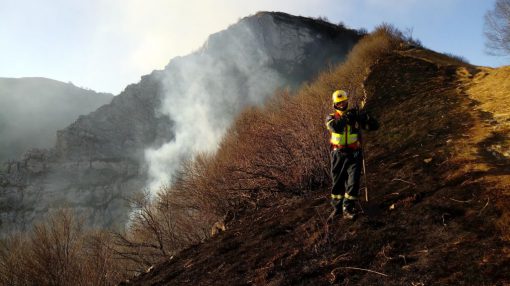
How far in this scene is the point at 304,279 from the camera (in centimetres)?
420

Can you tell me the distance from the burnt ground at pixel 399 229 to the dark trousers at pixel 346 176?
1.15ft

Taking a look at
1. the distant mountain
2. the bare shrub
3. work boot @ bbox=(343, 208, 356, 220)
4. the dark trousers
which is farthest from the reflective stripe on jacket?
the distant mountain

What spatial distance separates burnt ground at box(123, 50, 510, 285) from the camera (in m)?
3.66

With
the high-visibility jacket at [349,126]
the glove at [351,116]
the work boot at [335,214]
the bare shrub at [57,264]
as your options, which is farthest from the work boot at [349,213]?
the bare shrub at [57,264]

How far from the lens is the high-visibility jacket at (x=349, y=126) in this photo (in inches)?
211

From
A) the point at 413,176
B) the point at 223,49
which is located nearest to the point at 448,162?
the point at 413,176

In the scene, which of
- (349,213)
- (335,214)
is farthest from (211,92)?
(349,213)

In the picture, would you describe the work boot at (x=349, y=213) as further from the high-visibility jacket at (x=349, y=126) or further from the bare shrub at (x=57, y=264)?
the bare shrub at (x=57, y=264)

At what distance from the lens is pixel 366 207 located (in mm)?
5633

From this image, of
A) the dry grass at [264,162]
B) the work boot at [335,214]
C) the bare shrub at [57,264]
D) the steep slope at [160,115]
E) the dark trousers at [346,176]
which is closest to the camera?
the dark trousers at [346,176]

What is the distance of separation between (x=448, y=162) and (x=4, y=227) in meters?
44.5

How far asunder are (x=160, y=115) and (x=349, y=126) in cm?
4652

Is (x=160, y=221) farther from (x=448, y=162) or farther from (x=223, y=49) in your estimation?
(x=223, y=49)

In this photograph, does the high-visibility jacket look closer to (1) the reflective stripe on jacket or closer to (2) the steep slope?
(1) the reflective stripe on jacket
